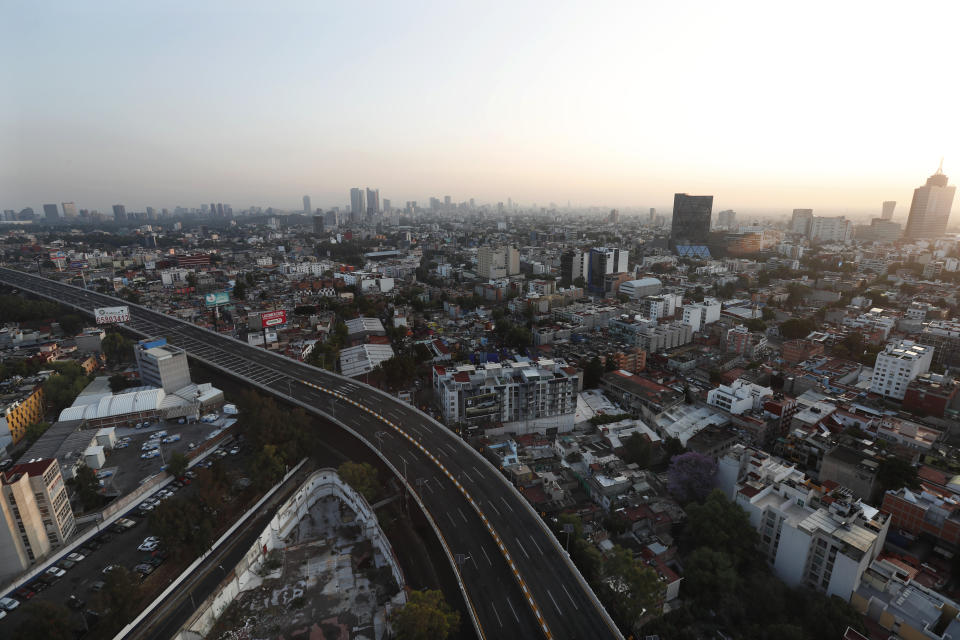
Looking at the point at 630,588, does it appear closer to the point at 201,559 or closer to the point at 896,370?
the point at 201,559

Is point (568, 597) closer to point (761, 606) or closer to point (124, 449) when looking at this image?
point (761, 606)

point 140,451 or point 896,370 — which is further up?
point 896,370

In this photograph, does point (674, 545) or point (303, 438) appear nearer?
point (674, 545)

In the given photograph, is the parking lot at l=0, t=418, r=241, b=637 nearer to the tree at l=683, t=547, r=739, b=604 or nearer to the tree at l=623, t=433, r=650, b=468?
the tree at l=683, t=547, r=739, b=604

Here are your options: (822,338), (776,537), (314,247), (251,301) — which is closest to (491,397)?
(776,537)

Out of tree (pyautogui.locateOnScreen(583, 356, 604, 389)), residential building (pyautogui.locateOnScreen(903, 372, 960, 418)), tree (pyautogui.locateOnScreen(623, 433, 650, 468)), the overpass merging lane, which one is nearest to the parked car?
the overpass merging lane

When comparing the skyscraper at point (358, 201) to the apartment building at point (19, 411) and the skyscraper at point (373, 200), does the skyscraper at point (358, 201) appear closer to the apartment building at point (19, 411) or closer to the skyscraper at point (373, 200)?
the skyscraper at point (373, 200)

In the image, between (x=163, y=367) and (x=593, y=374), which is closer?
(x=163, y=367)

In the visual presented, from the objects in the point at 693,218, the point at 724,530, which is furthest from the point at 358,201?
the point at 724,530
